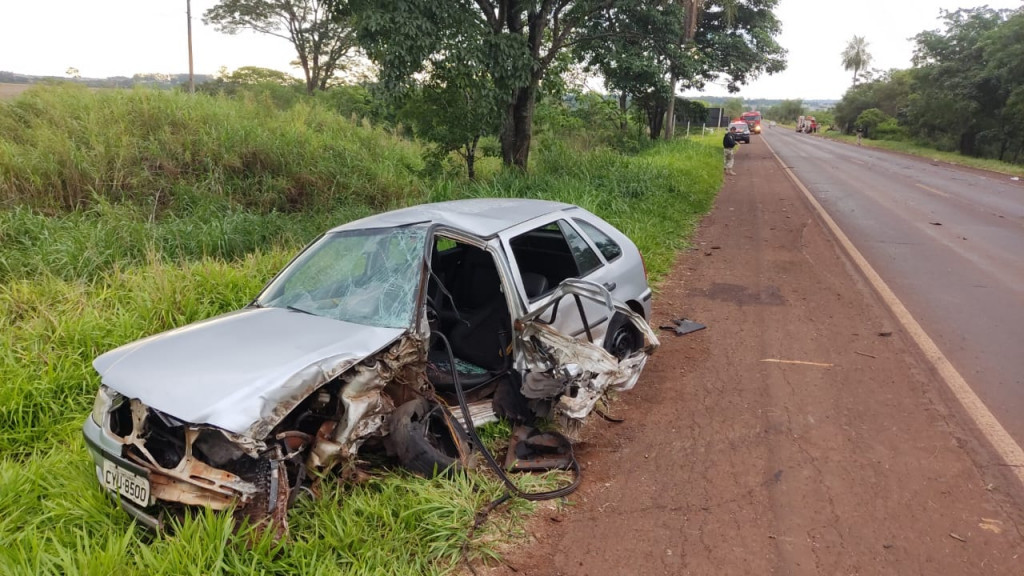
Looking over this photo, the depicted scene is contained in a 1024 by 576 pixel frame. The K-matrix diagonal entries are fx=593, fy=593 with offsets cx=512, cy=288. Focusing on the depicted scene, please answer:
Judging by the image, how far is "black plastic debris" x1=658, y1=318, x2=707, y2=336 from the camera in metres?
6.02

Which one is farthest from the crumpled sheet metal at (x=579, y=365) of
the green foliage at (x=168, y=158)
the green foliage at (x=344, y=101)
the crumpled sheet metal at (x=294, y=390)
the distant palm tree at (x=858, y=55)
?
the distant palm tree at (x=858, y=55)

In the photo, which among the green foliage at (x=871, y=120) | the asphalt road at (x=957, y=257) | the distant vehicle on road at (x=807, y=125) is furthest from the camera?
the distant vehicle on road at (x=807, y=125)

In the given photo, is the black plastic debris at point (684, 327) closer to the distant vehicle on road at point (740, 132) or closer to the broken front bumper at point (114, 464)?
the broken front bumper at point (114, 464)

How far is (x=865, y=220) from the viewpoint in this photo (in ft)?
37.5

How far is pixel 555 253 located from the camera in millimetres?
4859

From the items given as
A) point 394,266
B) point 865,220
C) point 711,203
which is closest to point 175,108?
point 394,266

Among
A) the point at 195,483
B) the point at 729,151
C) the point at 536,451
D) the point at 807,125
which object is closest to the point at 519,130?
the point at 536,451

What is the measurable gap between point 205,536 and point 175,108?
988cm

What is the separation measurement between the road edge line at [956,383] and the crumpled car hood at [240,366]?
3.82 meters

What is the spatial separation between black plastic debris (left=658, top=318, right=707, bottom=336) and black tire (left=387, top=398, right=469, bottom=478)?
3271 mm

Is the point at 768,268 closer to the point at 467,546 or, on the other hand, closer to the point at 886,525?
the point at 886,525

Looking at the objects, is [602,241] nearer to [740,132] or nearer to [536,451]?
[536,451]

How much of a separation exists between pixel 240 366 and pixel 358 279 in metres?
1.08

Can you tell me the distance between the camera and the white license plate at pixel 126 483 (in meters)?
2.70
